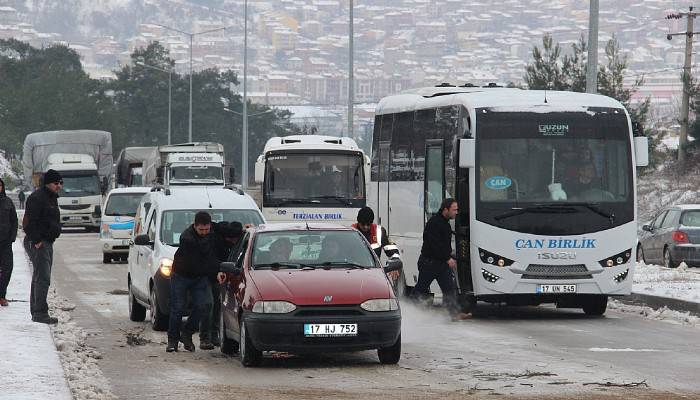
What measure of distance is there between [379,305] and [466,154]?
623 cm

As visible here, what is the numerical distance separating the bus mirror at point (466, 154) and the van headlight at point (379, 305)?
5.98 metres

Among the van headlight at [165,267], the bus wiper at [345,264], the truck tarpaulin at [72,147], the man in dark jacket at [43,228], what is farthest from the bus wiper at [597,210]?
the truck tarpaulin at [72,147]

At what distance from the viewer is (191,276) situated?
1630cm

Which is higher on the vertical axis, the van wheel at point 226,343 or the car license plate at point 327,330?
the car license plate at point 327,330

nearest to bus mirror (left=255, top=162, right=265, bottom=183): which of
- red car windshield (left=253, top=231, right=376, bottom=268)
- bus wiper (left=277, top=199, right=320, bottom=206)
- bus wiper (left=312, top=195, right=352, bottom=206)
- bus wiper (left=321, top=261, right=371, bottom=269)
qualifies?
bus wiper (left=277, top=199, right=320, bottom=206)

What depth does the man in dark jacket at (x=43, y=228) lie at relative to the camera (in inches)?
706

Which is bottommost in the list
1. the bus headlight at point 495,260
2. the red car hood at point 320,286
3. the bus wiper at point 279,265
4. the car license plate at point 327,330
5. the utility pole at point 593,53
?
the bus headlight at point 495,260

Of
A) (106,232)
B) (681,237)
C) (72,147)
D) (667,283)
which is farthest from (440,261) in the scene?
(72,147)

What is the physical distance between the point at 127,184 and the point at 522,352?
57768mm

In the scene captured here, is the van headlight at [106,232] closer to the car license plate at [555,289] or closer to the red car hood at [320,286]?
the car license plate at [555,289]

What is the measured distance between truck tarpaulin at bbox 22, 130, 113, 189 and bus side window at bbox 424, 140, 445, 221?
138ft

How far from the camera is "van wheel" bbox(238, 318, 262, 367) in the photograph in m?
14.8

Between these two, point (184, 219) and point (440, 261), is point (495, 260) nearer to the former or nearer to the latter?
point (440, 261)

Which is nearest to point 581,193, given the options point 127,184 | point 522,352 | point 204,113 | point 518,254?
point 518,254
